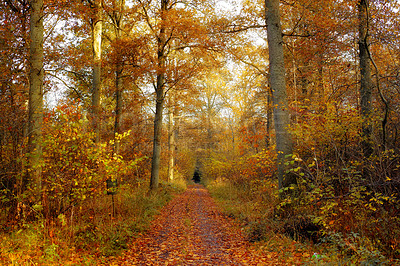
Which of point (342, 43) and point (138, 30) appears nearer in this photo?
point (342, 43)

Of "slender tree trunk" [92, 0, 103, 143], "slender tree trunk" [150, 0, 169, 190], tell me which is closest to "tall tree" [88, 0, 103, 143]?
"slender tree trunk" [92, 0, 103, 143]

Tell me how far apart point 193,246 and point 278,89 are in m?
5.01

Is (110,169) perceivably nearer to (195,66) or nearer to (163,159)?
(195,66)

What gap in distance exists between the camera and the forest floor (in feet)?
17.1

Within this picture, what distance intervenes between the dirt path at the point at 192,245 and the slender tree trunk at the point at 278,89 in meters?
2.32

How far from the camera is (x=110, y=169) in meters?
5.70

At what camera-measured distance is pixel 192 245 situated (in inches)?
252

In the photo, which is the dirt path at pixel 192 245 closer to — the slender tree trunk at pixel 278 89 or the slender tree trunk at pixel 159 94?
the slender tree trunk at pixel 278 89

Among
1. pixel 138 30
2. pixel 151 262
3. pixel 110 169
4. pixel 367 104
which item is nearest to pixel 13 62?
pixel 110 169

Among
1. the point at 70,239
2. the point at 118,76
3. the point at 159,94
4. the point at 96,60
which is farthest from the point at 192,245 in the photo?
the point at 118,76

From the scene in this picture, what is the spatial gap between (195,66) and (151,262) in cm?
1022

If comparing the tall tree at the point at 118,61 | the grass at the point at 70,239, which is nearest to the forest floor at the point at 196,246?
the grass at the point at 70,239

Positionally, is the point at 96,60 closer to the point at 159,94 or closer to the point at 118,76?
the point at 118,76

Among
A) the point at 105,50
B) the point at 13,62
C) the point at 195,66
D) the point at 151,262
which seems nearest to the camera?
the point at 151,262
